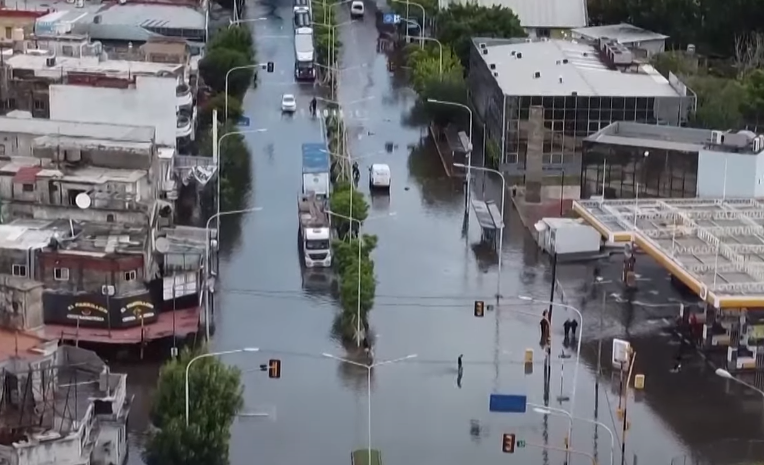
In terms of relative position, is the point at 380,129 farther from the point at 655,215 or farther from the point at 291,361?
the point at 291,361

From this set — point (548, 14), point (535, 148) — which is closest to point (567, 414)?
point (535, 148)

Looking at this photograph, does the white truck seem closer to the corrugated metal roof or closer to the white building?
the white building

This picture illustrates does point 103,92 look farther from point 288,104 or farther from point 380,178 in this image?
point 288,104

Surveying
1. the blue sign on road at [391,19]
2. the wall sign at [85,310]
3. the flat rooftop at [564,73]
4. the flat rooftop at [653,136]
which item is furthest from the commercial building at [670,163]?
the blue sign on road at [391,19]

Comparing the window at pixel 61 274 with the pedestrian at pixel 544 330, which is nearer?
the window at pixel 61 274

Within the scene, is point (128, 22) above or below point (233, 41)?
above

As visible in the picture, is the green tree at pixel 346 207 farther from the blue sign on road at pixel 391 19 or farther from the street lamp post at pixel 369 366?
the blue sign on road at pixel 391 19

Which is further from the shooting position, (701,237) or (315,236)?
(315,236)
